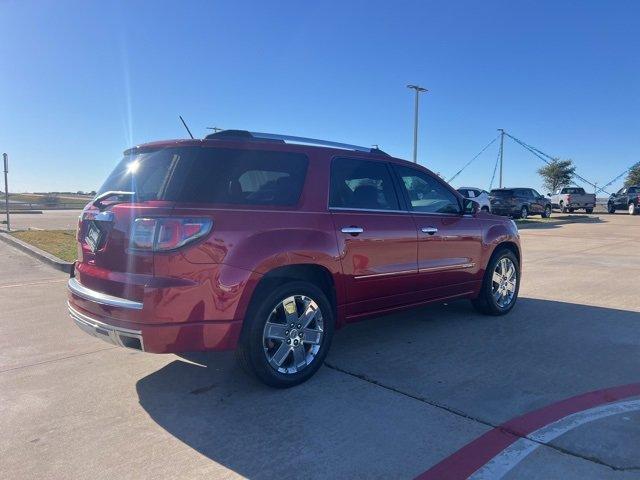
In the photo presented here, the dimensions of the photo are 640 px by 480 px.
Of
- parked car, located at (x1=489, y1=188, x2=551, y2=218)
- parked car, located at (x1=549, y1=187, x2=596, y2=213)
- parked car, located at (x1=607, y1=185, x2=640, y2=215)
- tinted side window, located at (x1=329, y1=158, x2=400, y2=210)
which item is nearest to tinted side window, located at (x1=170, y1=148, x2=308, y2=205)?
tinted side window, located at (x1=329, y1=158, x2=400, y2=210)

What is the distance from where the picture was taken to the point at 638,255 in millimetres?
11898

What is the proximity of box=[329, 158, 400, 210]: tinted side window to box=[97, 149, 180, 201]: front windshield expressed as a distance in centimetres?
133

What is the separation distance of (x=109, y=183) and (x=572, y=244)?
13724 mm

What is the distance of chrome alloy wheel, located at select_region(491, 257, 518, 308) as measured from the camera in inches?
236

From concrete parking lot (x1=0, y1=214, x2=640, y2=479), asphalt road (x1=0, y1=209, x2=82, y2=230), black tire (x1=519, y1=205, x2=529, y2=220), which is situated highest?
black tire (x1=519, y1=205, x2=529, y2=220)

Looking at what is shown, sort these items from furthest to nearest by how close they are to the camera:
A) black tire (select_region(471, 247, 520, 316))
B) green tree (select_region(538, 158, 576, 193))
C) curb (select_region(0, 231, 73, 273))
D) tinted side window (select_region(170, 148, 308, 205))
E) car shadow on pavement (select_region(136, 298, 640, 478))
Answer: green tree (select_region(538, 158, 576, 193)), curb (select_region(0, 231, 73, 273)), black tire (select_region(471, 247, 520, 316)), tinted side window (select_region(170, 148, 308, 205)), car shadow on pavement (select_region(136, 298, 640, 478))

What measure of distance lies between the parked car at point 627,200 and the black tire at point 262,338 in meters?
36.3

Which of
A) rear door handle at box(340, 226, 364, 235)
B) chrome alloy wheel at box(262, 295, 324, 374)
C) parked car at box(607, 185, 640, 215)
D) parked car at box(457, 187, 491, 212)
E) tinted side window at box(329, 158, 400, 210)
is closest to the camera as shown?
chrome alloy wheel at box(262, 295, 324, 374)

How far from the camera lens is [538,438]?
10.1ft

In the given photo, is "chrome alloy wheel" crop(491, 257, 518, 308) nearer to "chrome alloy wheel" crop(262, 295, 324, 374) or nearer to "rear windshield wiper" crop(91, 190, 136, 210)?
"chrome alloy wheel" crop(262, 295, 324, 374)

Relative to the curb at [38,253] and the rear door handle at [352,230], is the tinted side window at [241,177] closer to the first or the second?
the rear door handle at [352,230]

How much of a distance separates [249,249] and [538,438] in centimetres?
220

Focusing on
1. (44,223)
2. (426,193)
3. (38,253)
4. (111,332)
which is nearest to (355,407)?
(111,332)

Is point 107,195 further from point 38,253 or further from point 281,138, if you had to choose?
point 38,253
